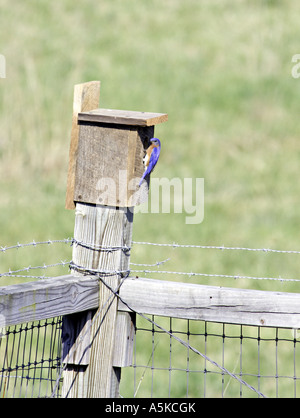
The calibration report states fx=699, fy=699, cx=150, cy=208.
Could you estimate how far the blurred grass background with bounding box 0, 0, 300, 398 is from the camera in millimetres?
8461

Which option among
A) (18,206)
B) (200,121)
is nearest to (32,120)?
(18,206)

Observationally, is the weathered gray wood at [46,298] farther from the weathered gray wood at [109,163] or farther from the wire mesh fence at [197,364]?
the wire mesh fence at [197,364]

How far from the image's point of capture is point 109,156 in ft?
9.68

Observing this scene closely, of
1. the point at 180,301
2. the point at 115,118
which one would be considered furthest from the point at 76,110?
the point at 180,301

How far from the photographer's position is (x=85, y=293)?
2902mm

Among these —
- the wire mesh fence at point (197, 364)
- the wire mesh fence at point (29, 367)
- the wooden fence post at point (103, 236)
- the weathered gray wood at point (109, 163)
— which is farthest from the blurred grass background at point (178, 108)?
the weathered gray wood at point (109, 163)

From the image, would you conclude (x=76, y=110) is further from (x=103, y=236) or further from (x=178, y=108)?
(x=178, y=108)

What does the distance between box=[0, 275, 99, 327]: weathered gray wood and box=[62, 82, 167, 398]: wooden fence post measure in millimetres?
89

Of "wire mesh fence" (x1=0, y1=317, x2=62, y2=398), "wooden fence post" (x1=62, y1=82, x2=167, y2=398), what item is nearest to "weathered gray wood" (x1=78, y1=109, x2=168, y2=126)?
"wooden fence post" (x1=62, y1=82, x2=167, y2=398)

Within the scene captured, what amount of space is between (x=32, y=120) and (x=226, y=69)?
383 centimetres

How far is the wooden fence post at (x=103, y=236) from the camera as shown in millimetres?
2947
